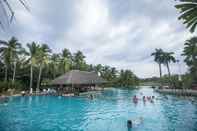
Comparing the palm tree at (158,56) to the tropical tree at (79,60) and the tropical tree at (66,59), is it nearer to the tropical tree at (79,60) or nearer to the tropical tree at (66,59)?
the tropical tree at (79,60)

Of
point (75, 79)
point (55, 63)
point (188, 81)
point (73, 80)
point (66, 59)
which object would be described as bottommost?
point (188, 81)

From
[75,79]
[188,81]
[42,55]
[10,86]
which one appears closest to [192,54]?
[188,81]

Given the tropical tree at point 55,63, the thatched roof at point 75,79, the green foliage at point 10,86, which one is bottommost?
the green foliage at point 10,86

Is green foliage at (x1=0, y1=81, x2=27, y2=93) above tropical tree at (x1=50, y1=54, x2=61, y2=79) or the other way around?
the other way around

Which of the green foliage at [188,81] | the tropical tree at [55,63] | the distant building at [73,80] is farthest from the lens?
the tropical tree at [55,63]

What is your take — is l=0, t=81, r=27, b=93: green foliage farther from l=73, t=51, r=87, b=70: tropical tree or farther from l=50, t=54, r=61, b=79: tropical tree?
l=73, t=51, r=87, b=70: tropical tree

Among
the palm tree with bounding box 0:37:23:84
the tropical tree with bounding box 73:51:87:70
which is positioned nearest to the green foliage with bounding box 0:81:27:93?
the palm tree with bounding box 0:37:23:84

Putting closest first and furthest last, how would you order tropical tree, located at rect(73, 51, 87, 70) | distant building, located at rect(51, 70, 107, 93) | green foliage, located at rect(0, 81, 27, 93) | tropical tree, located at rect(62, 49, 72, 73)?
1. green foliage, located at rect(0, 81, 27, 93)
2. distant building, located at rect(51, 70, 107, 93)
3. tropical tree, located at rect(62, 49, 72, 73)
4. tropical tree, located at rect(73, 51, 87, 70)

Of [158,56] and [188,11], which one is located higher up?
[158,56]

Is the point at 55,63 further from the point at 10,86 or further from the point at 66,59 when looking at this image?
the point at 10,86

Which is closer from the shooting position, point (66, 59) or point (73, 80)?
point (73, 80)

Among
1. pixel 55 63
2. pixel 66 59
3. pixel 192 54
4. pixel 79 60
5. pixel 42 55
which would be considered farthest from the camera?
pixel 79 60

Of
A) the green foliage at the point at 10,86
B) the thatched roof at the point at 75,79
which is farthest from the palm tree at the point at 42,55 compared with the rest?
the thatched roof at the point at 75,79

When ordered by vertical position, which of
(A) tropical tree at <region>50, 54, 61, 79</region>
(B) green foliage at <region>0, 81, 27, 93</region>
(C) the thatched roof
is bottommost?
(B) green foliage at <region>0, 81, 27, 93</region>
